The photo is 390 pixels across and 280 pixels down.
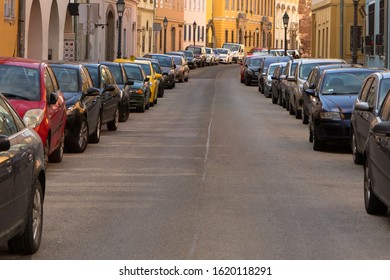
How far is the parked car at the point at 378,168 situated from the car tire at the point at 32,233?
324cm

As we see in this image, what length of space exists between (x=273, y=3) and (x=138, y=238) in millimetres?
134066

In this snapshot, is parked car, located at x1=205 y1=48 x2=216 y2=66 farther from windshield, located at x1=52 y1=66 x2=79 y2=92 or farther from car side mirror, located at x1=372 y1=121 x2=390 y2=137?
car side mirror, located at x1=372 y1=121 x2=390 y2=137

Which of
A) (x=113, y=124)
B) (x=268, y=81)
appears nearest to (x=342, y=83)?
(x=113, y=124)

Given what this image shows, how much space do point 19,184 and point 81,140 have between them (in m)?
10.2

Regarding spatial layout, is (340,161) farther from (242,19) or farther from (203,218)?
(242,19)

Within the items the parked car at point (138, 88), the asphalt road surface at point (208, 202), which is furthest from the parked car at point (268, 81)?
the asphalt road surface at point (208, 202)

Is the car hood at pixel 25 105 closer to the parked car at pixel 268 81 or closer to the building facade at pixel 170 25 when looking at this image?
the parked car at pixel 268 81

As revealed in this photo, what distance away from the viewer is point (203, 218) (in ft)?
37.9

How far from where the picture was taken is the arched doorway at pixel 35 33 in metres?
43.0

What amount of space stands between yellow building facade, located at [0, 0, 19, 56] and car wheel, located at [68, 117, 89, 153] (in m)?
16.5

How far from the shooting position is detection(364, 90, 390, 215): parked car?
35.6 feet

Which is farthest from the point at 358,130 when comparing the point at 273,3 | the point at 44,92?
the point at 273,3

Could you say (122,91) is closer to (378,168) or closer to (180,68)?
(378,168)

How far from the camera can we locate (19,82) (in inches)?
647
